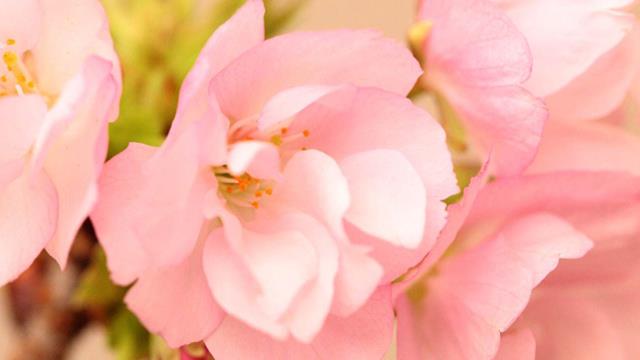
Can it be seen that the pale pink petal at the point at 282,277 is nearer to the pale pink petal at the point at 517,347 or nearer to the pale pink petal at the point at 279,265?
the pale pink petal at the point at 279,265

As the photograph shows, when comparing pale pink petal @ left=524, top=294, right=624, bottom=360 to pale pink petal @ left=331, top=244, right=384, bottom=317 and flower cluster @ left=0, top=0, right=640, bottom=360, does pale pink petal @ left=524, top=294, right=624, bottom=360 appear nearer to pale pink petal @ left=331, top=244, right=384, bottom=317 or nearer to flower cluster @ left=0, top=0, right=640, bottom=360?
flower cluster @ left=0, top=0, right=640, bottom=360

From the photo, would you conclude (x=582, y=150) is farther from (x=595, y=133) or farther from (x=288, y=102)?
(x=288, y=102)

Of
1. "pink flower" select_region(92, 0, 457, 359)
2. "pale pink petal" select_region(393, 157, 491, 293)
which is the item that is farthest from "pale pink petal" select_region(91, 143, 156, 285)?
"pale pink petal" select_region(393, 157, 491, 293)

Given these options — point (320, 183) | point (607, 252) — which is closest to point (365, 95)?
point (320, 183)

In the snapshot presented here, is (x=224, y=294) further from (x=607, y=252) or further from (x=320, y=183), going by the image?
(x=607, y=252)

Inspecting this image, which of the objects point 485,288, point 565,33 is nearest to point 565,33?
point 565,33

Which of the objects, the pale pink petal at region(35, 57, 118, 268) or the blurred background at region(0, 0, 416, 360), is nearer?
the pale pink petal at region(35, 57, 118, 268)
